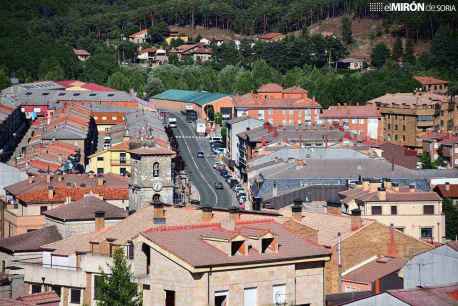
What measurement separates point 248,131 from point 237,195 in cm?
2535

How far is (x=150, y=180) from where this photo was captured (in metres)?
61.2

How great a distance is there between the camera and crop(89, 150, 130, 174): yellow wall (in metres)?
96.2

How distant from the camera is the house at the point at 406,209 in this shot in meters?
64.4

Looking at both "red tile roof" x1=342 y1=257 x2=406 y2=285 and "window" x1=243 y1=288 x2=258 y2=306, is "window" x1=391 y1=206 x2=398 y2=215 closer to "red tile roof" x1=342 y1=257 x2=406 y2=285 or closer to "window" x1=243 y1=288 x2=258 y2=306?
"red tile roof" x1=342 y1=257 x2=406 y2=285

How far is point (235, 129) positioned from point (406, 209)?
5933cm

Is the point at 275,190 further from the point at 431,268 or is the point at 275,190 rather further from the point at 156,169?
the point at 431,268

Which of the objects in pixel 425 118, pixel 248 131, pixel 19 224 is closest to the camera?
pixel 19 224

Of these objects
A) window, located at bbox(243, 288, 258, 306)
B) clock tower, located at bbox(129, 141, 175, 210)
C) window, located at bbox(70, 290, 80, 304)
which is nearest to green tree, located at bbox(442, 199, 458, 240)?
clock tower, located at bbox(129, 141, 175, 210)

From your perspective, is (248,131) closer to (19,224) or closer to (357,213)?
(19,224)

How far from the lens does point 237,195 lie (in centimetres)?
9469

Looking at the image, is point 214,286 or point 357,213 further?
point 357,213

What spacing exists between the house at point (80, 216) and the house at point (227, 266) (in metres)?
17.5

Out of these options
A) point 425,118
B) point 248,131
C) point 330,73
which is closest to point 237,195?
Answer: point 248,131

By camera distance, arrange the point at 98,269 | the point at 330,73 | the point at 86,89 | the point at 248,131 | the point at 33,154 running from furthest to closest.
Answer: the point at 330,73
the point at 86,89
the point at 248,131
the point at 33,154
the point at 98,269
